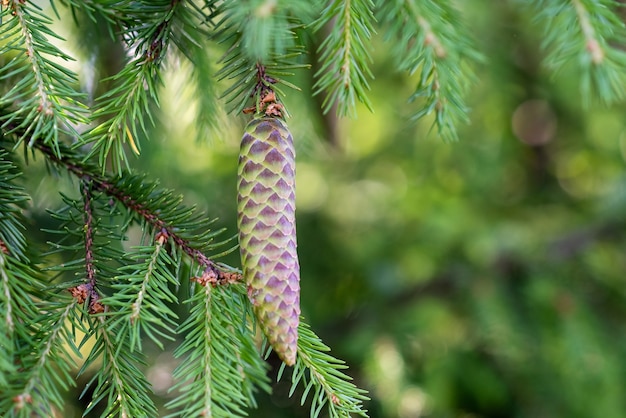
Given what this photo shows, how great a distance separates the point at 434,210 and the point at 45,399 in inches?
53.1

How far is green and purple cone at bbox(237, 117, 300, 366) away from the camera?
545 mm

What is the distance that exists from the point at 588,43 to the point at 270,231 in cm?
35

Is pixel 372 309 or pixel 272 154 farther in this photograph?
pixel 372 309

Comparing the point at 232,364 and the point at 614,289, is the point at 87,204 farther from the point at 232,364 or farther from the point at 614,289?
the point at 614,289

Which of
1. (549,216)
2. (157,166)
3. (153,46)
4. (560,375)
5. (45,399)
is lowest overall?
(45,399)

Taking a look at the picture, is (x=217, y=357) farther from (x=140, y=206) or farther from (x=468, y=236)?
(x=468, y=236)

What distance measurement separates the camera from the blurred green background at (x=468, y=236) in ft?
4.72

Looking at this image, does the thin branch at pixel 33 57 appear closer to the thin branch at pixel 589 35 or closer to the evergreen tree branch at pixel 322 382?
the evergreen tree branch at pixel 322 382

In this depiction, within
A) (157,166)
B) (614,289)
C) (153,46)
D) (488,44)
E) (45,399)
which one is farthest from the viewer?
(488,44)

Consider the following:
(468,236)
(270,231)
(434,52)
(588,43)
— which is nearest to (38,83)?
(270,231)

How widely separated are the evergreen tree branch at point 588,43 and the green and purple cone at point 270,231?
0.29 metres

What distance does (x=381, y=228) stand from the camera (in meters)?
1.87

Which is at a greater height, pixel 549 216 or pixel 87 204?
pixel 549 216

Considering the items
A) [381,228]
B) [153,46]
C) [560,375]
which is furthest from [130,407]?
[381,228]
